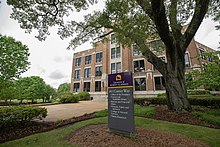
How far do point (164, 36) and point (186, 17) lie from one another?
2313mm

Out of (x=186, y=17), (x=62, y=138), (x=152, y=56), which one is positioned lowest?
(x=62, y=138)

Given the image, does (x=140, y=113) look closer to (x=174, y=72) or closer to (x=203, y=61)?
(x=174, y=72)

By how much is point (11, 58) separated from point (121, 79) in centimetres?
513

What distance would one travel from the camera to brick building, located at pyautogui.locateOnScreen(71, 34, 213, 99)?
63.6 feet

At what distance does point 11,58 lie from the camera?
559cm

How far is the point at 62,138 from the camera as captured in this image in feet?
13.5

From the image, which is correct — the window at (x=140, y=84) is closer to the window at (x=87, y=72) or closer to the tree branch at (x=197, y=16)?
the window at (x=87, y=72)

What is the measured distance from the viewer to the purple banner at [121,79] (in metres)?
4.20

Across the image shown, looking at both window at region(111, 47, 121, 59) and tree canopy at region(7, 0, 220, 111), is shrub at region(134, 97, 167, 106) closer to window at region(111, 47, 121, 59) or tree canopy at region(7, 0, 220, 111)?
tree canopy at region(7, 0, 220, 111)

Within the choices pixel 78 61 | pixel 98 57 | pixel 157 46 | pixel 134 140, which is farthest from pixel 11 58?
pixel 78 61

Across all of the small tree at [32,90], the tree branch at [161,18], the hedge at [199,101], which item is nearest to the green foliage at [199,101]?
the hedge at [199,101]

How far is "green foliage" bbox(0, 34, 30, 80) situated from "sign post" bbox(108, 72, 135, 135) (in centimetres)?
462

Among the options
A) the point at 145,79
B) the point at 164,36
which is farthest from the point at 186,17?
the point at 145,79

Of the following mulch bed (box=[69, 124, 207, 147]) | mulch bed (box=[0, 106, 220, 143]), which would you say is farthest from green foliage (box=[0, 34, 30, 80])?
mulch bed (box=[69, 124, 207, 147])
